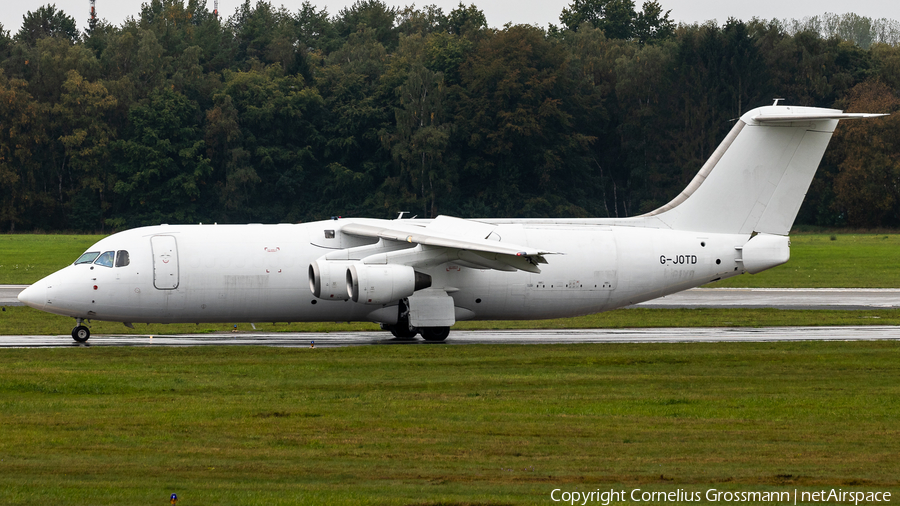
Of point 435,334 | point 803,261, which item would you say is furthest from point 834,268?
point 435,334

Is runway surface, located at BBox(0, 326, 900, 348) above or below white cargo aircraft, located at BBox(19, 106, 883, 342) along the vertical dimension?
below

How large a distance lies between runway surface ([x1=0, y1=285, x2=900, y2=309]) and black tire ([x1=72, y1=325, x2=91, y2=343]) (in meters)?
10.5

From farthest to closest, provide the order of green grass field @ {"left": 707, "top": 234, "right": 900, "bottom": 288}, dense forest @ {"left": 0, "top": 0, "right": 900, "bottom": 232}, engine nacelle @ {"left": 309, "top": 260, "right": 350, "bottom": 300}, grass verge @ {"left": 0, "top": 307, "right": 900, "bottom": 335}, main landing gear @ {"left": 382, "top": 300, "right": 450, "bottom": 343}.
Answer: dense forest @ {"left": 0, "top": 0, "right": 900, "bottom": 232}
green grass field @ {"left": 707, "top": 234, "right": 900, "bottom": 288}
grass verge @ {"left": 0, "top": 307, "right": 900, "bottom": 335}
main landing gear @ {"left": 382, "top": 300, "right": 450, "bottom": 343}
engine nacelle @ {"left": 309, "top": 260, "right": 350, "bottom": 300}

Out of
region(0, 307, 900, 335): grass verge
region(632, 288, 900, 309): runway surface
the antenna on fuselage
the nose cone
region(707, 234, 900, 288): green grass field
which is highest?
the antenna on fuselage

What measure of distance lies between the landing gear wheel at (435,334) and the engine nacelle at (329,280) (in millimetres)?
2343

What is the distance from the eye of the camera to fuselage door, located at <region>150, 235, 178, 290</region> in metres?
24.2

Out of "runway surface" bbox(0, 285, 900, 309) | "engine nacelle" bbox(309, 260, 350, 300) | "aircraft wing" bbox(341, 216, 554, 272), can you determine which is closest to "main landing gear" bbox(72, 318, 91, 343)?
"engine nacelle" bbox(309, 260, 350, 300)

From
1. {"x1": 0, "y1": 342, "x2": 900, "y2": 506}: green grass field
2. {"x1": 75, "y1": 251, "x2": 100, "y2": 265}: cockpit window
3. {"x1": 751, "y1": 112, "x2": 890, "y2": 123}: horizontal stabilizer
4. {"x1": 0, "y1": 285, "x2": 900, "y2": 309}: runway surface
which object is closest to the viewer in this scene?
{"x1": 0, "y1": 342, "x2": 900, "y2": 506}: green grass field

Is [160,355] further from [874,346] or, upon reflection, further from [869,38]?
[869,38]

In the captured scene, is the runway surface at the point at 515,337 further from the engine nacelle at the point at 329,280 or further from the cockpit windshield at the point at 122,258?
the cockpit windshield at the point at 122,258

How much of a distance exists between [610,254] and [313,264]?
23.7ft

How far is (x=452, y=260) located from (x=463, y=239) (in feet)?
3.15

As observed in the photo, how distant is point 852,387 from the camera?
56.5 ft

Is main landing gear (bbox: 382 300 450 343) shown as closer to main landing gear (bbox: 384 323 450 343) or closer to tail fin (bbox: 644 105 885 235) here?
main landing gear (bbox: 384 323 450 343)
